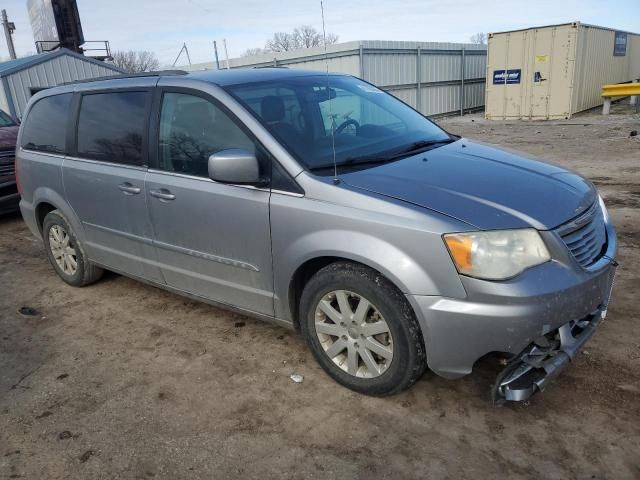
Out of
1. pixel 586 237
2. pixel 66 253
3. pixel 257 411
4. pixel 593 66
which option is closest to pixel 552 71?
pixel 593 66

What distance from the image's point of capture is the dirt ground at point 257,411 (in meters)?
2.40

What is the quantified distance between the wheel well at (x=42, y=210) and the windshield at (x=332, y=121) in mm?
2522

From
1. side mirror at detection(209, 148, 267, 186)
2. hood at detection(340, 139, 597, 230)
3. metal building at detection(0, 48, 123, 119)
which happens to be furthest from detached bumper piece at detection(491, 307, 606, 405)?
metal building at detection(0, 48, 123, 119)

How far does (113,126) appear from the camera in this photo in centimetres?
385

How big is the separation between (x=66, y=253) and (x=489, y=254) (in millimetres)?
3874

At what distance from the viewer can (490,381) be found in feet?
9.69

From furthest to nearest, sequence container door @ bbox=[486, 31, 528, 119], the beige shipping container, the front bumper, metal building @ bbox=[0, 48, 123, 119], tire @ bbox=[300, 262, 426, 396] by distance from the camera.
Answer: metal building @ bbox=[0, 48, 123, 119]
container door @ bbox=[486, 31, 528, 119]
the beige shipping container
tire @ bbox=[300, 262, 426, 396]
the front bumper

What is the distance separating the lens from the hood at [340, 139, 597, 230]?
8.01 ft

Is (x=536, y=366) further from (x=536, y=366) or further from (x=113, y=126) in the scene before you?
(x=113, y=126)

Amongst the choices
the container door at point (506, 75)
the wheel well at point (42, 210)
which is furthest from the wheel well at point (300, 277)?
the container door at point (506, 75)

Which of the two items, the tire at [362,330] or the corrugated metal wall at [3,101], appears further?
the corrugated metal wall at [3,101]

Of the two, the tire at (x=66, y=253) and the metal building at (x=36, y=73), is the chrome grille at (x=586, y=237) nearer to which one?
the tire at (x=66, y=253)

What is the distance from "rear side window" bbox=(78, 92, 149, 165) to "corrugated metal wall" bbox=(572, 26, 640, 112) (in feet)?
53.4

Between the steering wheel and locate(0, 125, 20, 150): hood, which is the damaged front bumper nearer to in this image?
the steering wheel
